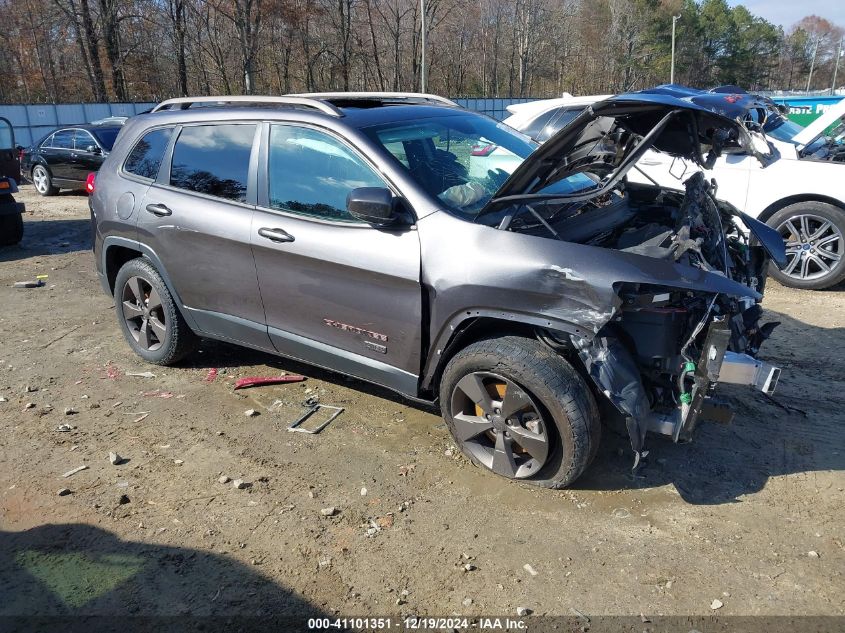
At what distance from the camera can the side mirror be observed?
3.37 metres

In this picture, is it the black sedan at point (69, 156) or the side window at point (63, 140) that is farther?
the side window at point (63, 140)

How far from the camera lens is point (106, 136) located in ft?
48.2

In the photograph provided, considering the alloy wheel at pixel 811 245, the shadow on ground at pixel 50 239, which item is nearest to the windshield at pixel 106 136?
the shadow on ground at pixel 50 239

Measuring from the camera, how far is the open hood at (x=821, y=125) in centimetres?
659

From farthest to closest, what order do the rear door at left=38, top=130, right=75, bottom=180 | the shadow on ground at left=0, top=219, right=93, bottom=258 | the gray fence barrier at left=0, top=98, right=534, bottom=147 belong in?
1. the gray fence barrier at left=0, top=98, right=534, bottom=147
2. the rear door at left=38, top=130, right=75, bottom=180
3. the shadow on ground at left=0, top=219, right=93, bottom=258

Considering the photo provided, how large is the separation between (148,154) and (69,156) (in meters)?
11.9

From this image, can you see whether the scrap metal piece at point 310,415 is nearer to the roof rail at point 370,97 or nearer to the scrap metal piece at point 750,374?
the roof rail at point 370,97

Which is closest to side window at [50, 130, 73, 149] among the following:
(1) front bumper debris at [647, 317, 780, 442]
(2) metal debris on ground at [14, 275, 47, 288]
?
(2) metal debris on ground at [14, 275, 47, 288]

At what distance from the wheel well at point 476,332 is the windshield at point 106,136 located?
43.6ft

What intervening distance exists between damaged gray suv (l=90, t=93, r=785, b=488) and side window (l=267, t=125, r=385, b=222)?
13 mm

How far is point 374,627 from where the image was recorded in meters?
2.66

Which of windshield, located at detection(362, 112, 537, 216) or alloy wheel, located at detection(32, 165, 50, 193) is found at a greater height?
windshield, located at detection(362, 112, 537, 216)

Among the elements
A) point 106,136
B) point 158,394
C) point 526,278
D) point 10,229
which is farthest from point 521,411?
point 106,136

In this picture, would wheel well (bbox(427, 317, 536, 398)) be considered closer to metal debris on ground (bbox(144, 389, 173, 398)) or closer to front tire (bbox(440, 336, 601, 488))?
front tire (bbox(440, 336, 601, 488))
